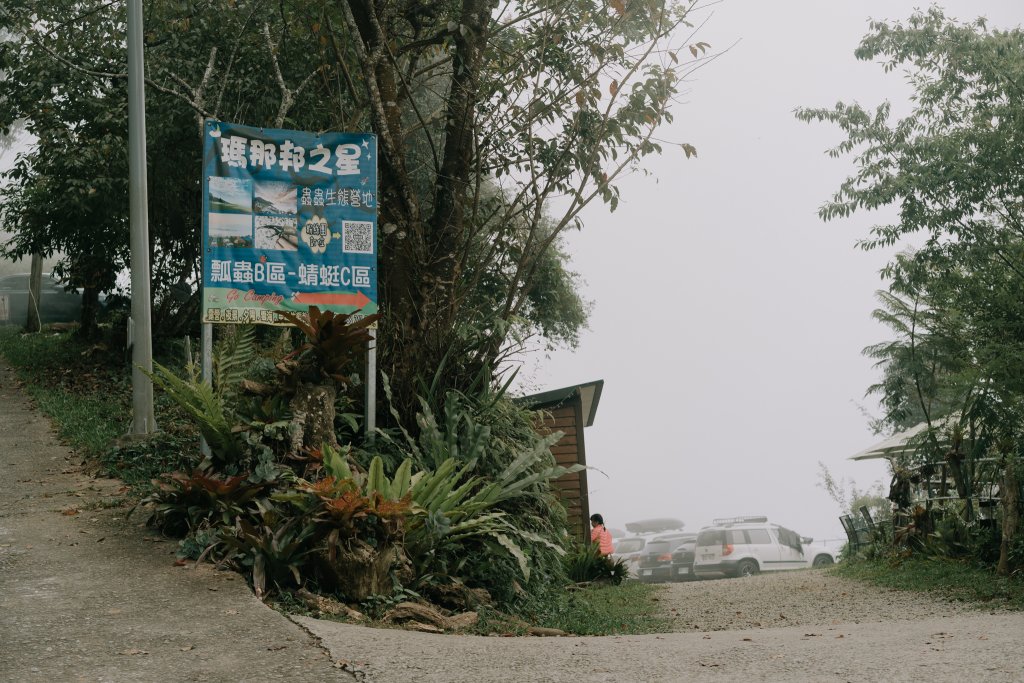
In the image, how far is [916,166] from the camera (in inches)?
727

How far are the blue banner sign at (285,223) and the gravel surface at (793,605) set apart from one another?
14.8 ft

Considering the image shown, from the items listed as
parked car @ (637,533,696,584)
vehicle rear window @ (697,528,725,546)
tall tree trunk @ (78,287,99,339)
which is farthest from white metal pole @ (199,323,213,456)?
parked car @ (637,533,696,584)

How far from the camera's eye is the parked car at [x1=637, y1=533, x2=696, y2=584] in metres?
27.0

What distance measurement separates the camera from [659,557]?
2778 cm

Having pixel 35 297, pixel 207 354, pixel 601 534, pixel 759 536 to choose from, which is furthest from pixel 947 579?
pixel 35 297

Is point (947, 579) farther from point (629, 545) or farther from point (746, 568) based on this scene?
point (629, 545)

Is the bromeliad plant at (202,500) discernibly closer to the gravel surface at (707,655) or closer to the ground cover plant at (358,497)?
the ground cover plant at (358,497)

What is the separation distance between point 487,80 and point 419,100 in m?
8.83

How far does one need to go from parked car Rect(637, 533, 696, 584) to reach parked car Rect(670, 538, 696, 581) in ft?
1.25

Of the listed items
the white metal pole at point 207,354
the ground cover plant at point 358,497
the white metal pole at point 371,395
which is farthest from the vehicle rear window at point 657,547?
the white metal pole at point 207,354

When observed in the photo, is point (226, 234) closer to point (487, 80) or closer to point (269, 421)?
point (269, 421)

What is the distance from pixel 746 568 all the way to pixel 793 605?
13349 millimetres

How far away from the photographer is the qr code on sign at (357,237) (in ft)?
28.3

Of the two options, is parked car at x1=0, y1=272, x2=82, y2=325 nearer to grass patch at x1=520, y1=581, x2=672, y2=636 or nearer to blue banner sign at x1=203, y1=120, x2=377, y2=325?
blue banner sign at x1=203, y1=120, x2=377, y2=325
